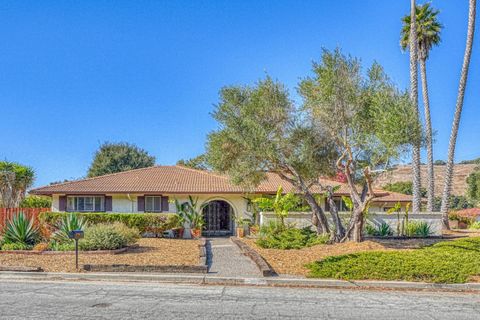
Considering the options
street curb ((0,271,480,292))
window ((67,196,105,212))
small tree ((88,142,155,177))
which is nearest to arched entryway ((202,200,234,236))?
window ((67,196,105,212))

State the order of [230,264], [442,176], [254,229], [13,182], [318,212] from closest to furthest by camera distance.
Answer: [230,264]
[318,212]
[254,229]
[13,182]
[442,176]

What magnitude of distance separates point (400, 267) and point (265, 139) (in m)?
7.32

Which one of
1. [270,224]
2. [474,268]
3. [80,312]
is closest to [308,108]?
[270,224]

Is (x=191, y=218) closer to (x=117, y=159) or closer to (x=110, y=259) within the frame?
(x=110, y=259)

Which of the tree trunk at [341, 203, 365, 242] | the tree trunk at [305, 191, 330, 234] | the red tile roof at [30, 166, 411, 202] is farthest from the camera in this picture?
the red tile roof at [30, 166, 411, 202]

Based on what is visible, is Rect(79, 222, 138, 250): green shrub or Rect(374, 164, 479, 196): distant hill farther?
Rect(374, 164, 479, 196): distant hill

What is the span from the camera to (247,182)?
20.4 m

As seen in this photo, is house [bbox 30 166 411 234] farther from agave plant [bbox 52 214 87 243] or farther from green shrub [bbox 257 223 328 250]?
agave plant [bbox 52 214 87 243]

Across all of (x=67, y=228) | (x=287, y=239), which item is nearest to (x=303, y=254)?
(x=287, y=239)

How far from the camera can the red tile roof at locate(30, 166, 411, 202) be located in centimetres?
2639

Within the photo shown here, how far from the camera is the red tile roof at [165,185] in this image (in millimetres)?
26391

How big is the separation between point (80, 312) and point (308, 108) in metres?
12.3

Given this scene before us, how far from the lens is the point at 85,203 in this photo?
2712cm

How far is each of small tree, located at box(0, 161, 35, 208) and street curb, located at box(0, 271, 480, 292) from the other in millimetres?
21073
